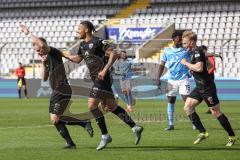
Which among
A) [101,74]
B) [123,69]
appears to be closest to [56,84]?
[101,74]

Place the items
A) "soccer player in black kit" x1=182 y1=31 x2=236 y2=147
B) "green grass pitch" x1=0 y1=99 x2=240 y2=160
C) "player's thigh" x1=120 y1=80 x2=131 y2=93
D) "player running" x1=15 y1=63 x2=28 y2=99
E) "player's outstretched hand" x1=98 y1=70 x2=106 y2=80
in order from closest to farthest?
"green grass pitch" x1=0 y1=99 x2=240 y2=160, "player's outstretched hand" x1=98 y1=70 x2=106 y2=80, "soccer player in black kit" x1=182 y1=31 x2=236 y2=147, "player's thigh" x1=120 y1=80 x2=131 y2=93, "player running" x1=15 y1=63 x2=28 y2=99

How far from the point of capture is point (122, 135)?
14438 millimetres

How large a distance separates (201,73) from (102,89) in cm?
186

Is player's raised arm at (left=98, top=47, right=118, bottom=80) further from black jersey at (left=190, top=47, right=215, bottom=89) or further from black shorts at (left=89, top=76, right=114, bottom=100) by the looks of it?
black jersey at (left=190, top=47, right=215, bottom=89)

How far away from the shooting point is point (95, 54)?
11617 millimetres

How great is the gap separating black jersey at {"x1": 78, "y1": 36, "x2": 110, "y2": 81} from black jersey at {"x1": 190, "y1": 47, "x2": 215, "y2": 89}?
1.58m

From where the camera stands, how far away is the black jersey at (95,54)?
1159 cm

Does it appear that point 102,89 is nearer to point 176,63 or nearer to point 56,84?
point 56,84

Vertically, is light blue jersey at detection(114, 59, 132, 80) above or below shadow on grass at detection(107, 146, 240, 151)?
below

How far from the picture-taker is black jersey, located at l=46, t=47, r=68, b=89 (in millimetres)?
11797

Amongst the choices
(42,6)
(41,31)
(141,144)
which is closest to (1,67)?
(41,31)

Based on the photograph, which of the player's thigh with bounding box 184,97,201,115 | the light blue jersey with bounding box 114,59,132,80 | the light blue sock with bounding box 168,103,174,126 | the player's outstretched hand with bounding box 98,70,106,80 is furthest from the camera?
the light blue jersey with bounding box 114,59,132,80

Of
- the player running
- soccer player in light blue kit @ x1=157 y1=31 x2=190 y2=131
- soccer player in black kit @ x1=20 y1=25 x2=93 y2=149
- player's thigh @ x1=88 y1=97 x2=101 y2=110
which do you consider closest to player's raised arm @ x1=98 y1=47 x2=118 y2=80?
player's thigh @ x1=88 y1=97 x2=101 y2=110

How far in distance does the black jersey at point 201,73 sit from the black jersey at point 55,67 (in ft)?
7.59
